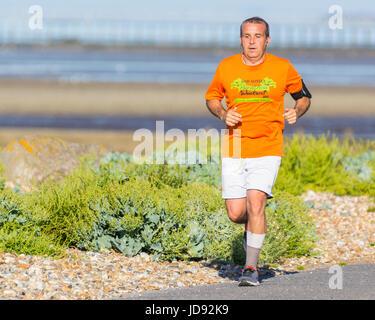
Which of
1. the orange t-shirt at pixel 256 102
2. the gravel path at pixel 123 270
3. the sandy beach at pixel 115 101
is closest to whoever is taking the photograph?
the gravel path at pixel 123 270

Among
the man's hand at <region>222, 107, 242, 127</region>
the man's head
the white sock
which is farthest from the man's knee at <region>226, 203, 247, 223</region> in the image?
the man's head

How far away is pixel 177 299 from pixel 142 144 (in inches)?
419

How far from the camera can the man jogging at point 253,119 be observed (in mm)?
5461

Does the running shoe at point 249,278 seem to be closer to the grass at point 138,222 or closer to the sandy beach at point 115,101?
the grass at point 138,222

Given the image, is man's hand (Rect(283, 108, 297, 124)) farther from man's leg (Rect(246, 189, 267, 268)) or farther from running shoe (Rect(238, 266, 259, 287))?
running shoe (Rect(238, 266, 259, 287))

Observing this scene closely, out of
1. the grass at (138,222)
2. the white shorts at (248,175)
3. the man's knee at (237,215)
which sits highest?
the white shorts at (248,175)

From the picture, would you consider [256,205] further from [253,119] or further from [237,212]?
[253,119]

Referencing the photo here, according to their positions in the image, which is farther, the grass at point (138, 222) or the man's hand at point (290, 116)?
the grass at point (138, 222)

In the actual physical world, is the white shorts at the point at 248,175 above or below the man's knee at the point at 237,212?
above

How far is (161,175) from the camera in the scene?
26.2 feet

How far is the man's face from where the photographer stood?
18.0 feet

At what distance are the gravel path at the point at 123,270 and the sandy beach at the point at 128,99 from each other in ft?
51.2

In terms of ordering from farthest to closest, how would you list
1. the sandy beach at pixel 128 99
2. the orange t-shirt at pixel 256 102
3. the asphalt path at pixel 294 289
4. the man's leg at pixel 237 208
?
the sandy beach at pixel 128 99, the man's leg at pixel 237 208, the orange t-shirt at pixel 256 102, the asphalt path at pixel 294 289

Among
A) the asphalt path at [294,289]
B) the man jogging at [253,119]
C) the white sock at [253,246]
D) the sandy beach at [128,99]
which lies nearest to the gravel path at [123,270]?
the asphalt path at [294,289]
